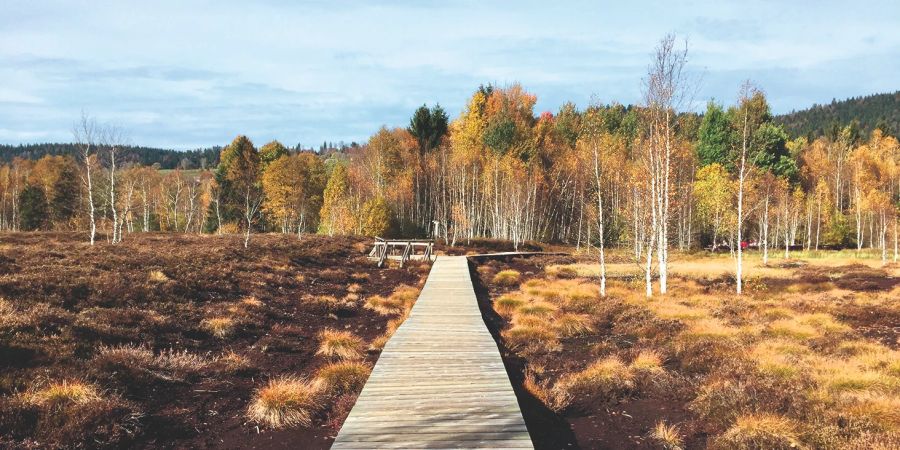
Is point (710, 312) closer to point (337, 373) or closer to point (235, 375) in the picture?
point (337, 373)

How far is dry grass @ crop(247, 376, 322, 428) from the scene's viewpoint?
7.93 meters

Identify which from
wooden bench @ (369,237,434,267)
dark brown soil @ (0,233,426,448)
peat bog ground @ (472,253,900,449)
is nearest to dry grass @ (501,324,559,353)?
peat bog ground @ (472,253,900,449)

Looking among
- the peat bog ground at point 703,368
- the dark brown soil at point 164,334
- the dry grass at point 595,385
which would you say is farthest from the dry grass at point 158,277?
the dry grass at point 595,385

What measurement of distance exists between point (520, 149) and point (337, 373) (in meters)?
48.7

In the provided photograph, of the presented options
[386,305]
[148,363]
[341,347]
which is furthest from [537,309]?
[148,363]

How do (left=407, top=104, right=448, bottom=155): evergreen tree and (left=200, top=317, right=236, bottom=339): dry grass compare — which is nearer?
(left=200, top=317, right=236, bottom=339): dry grass

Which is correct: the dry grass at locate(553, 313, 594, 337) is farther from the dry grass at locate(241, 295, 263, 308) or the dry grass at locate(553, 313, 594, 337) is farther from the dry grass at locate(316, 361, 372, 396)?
the dry grass at locate(241, 295, 263, 308)

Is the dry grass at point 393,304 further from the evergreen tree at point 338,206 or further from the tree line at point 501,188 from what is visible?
the evergreen tree at point 338,206

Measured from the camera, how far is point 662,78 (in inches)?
856

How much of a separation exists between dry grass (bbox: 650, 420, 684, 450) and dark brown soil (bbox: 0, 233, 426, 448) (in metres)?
5.01

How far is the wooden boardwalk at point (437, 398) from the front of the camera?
639cm

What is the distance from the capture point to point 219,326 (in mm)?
13961

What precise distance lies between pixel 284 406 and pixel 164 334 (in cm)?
694

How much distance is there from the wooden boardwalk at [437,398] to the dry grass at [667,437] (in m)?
2.23
